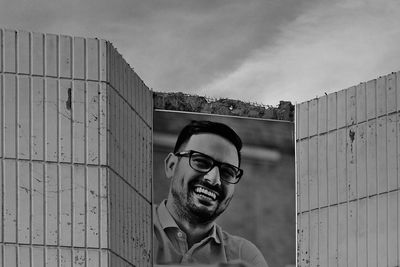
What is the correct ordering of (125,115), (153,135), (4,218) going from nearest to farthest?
(4,218)
(125,115)
(153,135)

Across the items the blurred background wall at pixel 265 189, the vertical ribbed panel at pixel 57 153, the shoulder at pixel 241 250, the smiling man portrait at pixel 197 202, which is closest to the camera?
the vertical ribbed panel at pixel 57 153

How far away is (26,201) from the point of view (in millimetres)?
37750

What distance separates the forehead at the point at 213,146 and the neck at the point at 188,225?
162 cm

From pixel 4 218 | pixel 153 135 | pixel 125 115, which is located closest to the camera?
pixel 4 218

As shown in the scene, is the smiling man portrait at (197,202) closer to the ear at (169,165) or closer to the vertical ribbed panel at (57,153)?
the ear at (169,165)

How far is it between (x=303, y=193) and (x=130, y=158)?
21.4 feet

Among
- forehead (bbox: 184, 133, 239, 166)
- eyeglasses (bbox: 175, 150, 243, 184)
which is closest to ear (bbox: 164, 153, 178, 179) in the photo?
eyeglasses (bbox: 175, 150, 243, 184)

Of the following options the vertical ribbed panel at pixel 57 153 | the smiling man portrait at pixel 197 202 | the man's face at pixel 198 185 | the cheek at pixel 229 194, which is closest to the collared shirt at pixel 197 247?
the smiling man portrait at pixel 197 202

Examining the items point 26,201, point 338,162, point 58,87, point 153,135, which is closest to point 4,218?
point 26,201

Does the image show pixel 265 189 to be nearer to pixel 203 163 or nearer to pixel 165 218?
pixel 203 163

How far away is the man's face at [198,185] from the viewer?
145 feet

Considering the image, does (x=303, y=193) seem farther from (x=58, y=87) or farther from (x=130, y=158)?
(x=58, y=87)

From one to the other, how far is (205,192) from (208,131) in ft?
5.47

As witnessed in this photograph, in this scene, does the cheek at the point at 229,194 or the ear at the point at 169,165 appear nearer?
the ear at the point at 169,165
